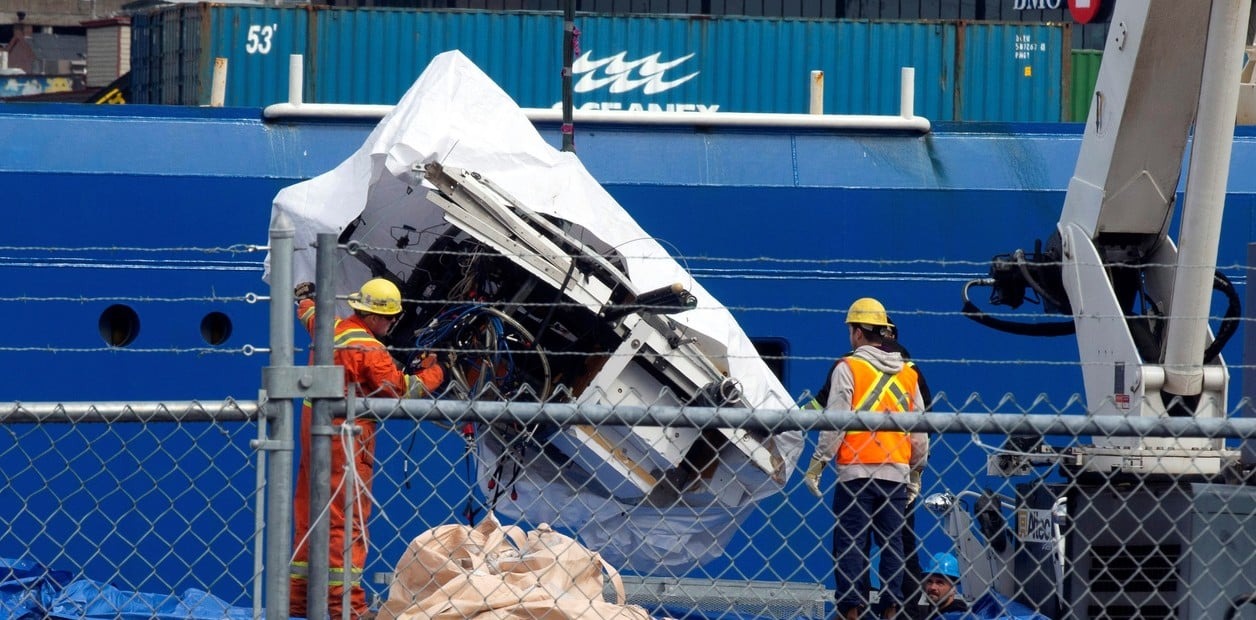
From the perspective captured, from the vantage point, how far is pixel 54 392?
874 centimetres

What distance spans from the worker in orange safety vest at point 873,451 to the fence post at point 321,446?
11.5 feet

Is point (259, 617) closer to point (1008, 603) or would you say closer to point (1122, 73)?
point (1008, 603)

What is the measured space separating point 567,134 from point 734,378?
293 cm

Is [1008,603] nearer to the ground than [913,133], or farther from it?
nearer to the ground

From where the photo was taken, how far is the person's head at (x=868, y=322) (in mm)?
6801

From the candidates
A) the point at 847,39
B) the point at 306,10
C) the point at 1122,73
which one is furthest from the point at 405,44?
the point at 1122,73

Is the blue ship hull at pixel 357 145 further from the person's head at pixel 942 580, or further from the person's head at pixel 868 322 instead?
the person's head at pixel 942 580

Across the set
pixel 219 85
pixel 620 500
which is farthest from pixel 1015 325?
pixel 219 85

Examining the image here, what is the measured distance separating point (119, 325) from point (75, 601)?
4.00 metres

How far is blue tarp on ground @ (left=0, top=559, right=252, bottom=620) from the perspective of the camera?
16.1 feet

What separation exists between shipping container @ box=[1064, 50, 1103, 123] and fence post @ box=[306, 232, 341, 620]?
11.5 metres

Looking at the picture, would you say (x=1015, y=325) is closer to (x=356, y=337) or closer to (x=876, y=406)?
(x=876, y=406)

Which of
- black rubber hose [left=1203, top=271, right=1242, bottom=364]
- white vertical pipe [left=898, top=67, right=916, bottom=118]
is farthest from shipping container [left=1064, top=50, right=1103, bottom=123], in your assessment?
black rubber hose [left=1203, top=271, right=1242, bottom=364]

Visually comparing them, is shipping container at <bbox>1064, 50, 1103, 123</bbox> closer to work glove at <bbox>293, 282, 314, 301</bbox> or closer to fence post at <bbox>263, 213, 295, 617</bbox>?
work glove at <bbox>293, 282, 314, 301</bbox>
